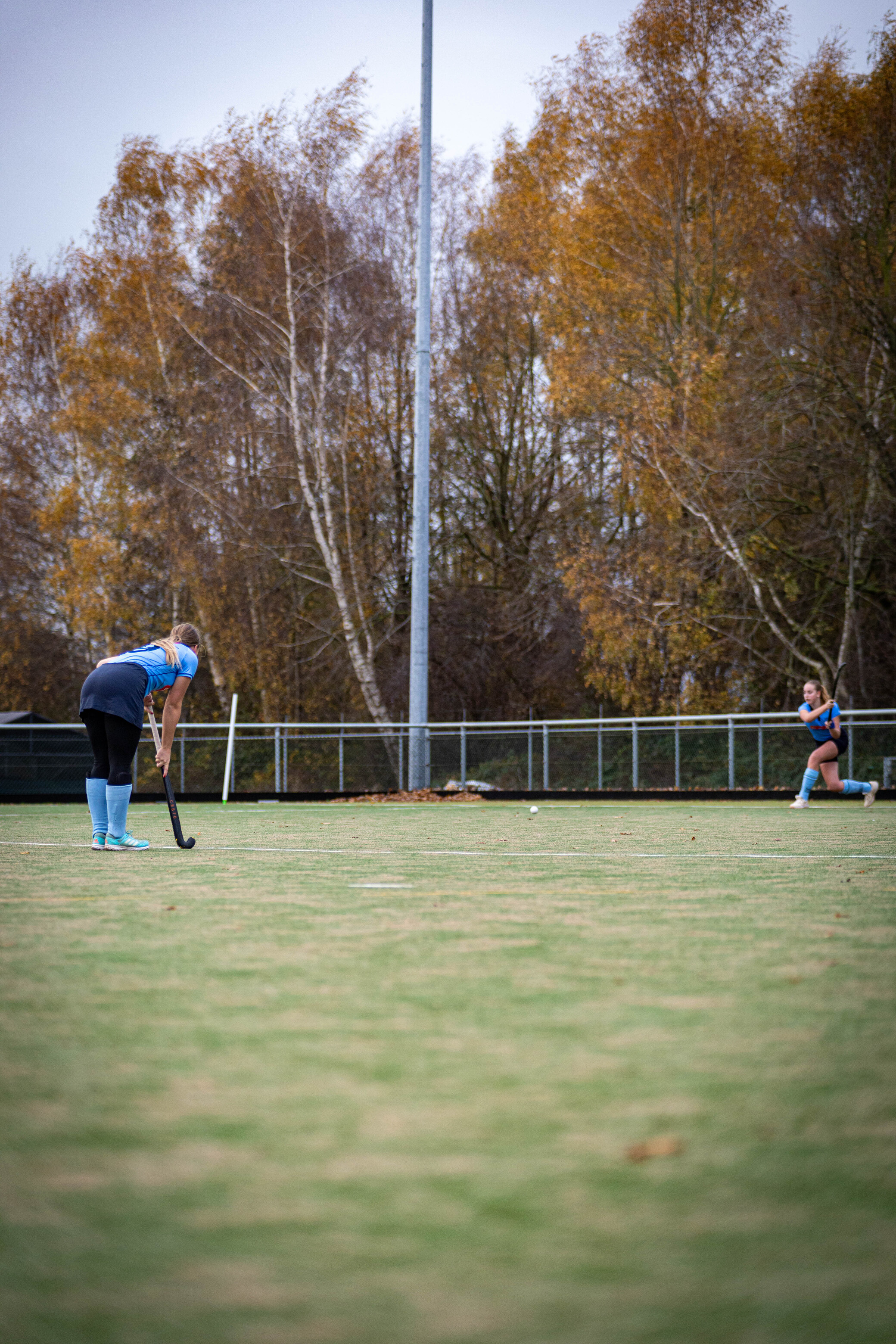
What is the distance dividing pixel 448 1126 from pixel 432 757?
22097 mm

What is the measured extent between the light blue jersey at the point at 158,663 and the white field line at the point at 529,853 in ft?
4.01

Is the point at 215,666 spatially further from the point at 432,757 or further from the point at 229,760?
the point at 229,760

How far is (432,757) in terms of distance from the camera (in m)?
24.6

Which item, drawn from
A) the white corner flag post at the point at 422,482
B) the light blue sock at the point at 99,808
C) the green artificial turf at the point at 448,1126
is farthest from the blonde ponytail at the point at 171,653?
the white corner flag post at the point at 422,482

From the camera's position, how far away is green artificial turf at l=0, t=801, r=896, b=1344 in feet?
5.93

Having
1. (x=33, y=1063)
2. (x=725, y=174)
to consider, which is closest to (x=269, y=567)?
(x=725, y=174)

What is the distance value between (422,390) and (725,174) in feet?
27.5

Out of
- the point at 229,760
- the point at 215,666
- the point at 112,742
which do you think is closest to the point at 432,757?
the point at 229,760

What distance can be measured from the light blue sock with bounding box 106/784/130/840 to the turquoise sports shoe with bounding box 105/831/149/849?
0.07 ft

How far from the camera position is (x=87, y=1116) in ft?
8.68

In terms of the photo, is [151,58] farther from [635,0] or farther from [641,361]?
[641,361]

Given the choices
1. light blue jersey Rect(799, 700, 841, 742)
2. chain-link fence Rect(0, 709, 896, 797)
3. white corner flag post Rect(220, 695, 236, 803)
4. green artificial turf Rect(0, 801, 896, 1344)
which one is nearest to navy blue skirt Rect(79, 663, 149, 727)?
green artificial turf Rect(0, 801, 896, 1344)

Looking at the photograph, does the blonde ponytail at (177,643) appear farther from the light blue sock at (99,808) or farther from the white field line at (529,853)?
the white field line at (529,853)

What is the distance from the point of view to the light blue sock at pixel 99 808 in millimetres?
9659
